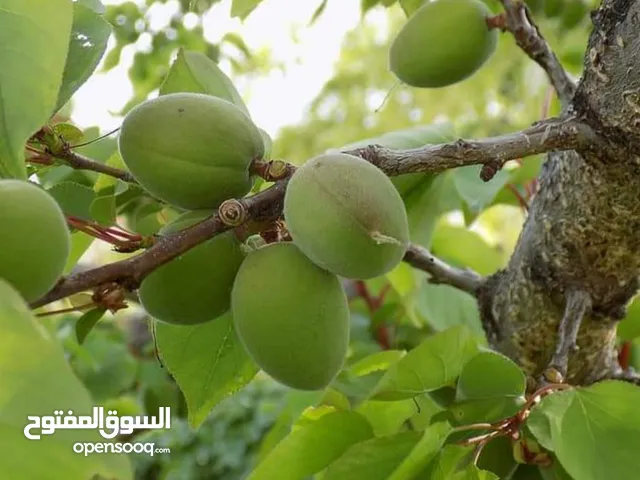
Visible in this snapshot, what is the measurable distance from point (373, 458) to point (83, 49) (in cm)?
41

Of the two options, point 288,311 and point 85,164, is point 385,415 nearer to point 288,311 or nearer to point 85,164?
point 288,311

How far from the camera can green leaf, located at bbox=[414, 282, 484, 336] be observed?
1.41 metres

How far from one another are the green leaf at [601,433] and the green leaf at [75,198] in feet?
1.70

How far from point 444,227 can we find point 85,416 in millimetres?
1155

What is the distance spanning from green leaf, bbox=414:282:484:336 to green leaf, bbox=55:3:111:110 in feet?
2.74

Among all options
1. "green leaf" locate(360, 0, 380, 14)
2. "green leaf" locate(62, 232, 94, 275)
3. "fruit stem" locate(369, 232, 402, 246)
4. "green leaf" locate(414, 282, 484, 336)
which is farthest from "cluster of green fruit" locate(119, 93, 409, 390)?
"green leaf" locate(414, 282, 484, 336)

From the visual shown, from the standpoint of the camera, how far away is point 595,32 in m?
0.80

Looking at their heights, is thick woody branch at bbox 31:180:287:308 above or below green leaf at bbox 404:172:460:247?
below

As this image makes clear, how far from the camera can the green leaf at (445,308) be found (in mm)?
1407

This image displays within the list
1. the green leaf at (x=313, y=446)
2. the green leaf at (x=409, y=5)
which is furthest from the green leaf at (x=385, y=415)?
the green leaf at (x=409, y=5)

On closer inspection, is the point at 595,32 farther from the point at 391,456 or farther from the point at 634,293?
the point at 391,456

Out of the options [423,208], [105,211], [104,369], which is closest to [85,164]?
[105,211]

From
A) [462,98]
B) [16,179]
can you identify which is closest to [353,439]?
[16,179]

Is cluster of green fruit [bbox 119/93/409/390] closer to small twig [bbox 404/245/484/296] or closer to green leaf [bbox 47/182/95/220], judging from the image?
green leaf [bbox 47/182/95/220]
